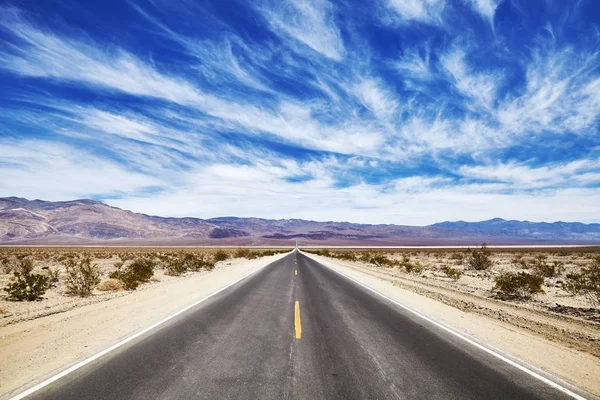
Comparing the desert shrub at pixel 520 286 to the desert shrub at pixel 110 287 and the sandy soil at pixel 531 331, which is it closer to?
the sandy soil at pixel 531 331

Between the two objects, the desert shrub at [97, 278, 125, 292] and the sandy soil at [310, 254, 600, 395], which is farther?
the desert shrub at [97, 278, 125, 292]

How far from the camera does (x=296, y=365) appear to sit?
5.08m

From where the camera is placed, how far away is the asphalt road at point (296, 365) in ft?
13.8

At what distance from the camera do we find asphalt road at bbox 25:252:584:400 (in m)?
4.20

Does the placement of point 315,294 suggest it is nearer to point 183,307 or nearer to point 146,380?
point 183,307

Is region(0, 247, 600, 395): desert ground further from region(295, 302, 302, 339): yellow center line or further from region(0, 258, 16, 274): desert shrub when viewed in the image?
region(0, 258, 16, 274): desert shrub

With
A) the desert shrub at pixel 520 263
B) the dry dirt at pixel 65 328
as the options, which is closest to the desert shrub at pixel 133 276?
the dry dirt at pixel 65 328

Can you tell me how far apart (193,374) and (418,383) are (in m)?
3.47

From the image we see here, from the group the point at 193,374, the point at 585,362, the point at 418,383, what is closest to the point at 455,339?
the point at 585,362

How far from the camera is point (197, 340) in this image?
6.37m

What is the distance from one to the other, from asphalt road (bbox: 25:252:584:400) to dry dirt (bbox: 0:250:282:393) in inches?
29.2

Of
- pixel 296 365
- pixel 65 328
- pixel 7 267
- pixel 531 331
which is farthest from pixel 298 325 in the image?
pixel 7 267

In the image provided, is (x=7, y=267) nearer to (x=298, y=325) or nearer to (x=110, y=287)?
(x=110, y=287)

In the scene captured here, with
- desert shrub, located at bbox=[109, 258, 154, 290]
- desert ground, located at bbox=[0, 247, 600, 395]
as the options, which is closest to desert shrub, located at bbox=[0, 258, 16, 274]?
desert shrub, located at bbox=[109, 258, 154, 290]
